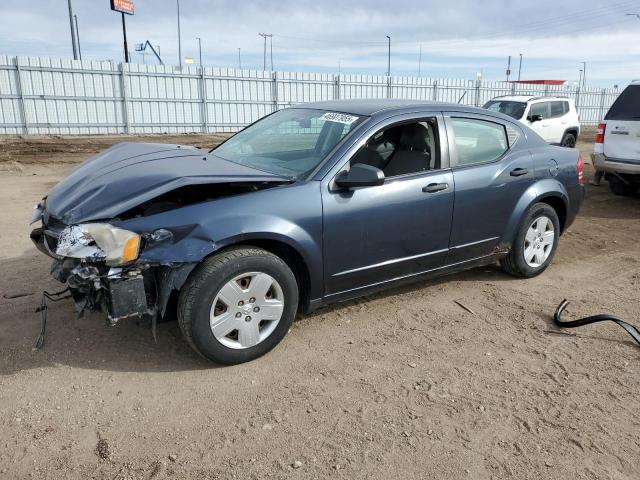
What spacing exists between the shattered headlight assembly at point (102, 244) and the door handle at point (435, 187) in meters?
2.17

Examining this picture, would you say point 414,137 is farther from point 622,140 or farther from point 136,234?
point 622,140

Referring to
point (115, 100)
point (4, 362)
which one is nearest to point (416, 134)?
point (4, 362)

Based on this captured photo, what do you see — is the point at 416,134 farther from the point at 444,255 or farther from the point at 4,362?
the point at 4,362

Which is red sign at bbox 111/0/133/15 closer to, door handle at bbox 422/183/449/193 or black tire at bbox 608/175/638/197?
black tire at bbox 608/175/638/197

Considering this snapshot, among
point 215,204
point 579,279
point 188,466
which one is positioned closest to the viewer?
point 188,466

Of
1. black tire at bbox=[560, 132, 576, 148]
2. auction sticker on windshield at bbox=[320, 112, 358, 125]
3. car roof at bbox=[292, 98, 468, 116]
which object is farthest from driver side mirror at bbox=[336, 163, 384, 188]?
black tire at bbox=[560, 132, 576, 148]

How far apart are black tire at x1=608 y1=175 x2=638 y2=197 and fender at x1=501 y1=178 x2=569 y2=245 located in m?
4.91

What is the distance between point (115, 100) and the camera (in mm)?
18797

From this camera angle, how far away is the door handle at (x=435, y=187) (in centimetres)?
411

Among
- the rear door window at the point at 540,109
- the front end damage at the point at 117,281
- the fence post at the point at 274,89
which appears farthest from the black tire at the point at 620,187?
the fence post at the point at 274,89

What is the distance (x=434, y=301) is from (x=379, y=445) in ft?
6.63

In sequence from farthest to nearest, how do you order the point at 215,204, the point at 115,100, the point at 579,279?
the point at 115,100 < the point at 579,279 < the point at 215,204

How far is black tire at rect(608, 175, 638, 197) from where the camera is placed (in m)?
9.10

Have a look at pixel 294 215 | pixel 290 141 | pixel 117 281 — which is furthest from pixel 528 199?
pixel 117 281
